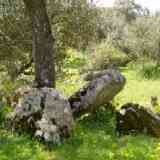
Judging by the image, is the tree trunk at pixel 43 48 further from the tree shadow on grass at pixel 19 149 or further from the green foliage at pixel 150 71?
the green foliage at pixel 150 71

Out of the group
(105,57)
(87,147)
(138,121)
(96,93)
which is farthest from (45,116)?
(105,57)

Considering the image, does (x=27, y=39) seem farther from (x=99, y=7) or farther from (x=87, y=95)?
(x=87, y=95)

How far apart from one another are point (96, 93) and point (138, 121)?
7.57ft

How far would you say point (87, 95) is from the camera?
1750 cm

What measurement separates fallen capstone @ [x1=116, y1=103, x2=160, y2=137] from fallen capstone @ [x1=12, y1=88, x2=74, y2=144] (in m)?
2.17

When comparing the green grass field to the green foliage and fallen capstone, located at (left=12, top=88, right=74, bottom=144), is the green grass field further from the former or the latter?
the green foliage

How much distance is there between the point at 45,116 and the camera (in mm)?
14344

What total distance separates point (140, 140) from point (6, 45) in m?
10.4

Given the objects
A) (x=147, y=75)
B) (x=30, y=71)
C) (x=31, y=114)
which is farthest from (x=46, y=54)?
(x=147, y=75)

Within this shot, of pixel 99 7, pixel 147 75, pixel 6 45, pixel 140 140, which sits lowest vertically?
pixel 147 75

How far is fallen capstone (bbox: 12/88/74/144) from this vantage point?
14.0 meters

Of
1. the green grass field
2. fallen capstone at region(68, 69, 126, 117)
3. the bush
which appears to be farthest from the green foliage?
the green grass field

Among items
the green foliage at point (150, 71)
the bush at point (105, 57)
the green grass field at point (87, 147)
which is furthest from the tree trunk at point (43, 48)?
the green foliage at point (150, 71)

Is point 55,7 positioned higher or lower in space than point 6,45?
higher
